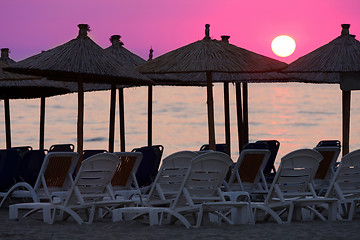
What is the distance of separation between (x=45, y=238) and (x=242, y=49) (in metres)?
6.55

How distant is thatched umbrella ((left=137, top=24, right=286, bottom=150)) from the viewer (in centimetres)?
1174

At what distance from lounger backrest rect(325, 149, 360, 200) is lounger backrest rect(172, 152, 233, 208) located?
4.19 ft

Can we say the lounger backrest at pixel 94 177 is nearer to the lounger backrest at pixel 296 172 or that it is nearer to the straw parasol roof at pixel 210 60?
the lounger backrest at pixel 296 172

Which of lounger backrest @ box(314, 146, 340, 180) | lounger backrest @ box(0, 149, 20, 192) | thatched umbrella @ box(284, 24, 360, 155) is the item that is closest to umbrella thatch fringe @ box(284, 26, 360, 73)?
thatched umbrella @ box(284, 24, 360, 155)

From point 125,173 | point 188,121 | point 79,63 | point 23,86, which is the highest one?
point 79,63

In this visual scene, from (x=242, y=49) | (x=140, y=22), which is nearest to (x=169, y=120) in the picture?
(x=140, y=22)

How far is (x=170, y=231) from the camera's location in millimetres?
7480

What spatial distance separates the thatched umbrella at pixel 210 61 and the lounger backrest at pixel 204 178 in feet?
12.5

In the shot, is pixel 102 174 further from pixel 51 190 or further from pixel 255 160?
pixel 255 160

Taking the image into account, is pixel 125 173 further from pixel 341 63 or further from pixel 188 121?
pixel 188 121

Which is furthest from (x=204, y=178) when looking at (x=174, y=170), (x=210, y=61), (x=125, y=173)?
(x=210, y=61)

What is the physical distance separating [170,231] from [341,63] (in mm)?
5767

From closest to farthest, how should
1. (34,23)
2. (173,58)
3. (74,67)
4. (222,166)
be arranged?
(222,166), (74,67), (173,58), (34,23)

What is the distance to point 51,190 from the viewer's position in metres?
9.25
